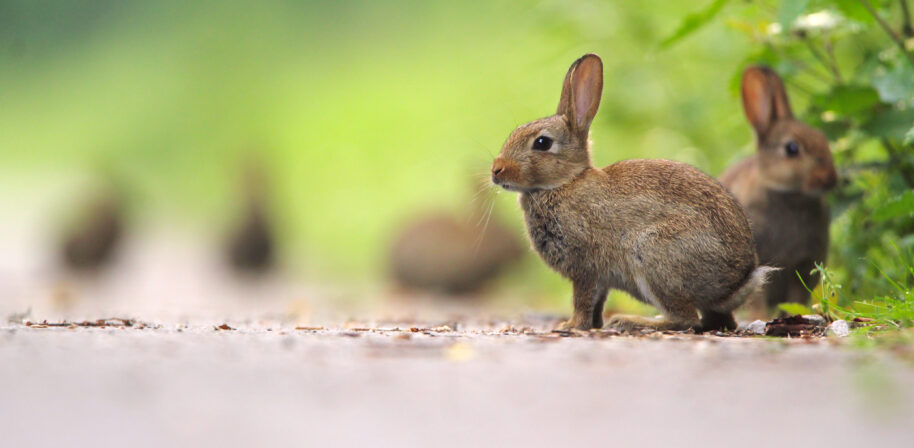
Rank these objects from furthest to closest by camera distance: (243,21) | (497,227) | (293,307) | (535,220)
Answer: (243,21) < (497,227) < (293,307) < (535,220)

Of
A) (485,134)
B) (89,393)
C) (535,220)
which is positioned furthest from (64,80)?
(89,393)

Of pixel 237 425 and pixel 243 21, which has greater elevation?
pixel 243 21

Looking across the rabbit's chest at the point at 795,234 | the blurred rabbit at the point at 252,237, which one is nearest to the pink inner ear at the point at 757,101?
the rabbit's chest at the point at 795,234

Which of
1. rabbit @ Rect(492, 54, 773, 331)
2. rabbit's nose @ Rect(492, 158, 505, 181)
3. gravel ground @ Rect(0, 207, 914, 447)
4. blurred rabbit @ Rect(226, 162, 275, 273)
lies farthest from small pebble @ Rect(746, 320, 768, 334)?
blurred rabbit @ Rect(226, 162, 275, 273)

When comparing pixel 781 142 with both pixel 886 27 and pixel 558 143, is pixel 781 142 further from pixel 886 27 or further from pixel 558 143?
pixel 558 143

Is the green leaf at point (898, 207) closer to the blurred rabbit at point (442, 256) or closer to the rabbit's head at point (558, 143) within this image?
the rabbit's head at point (558, 143)

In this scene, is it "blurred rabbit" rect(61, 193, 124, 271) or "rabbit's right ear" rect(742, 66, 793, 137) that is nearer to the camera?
"rabbit's right ear" rect(742, 66, 793, 137)

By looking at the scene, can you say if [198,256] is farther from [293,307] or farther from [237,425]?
[237,425]

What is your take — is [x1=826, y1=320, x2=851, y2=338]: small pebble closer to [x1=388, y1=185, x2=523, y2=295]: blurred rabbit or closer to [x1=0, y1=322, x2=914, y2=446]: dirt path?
[x1=0, y1=322, x2=914, y2=446]: dirt path
